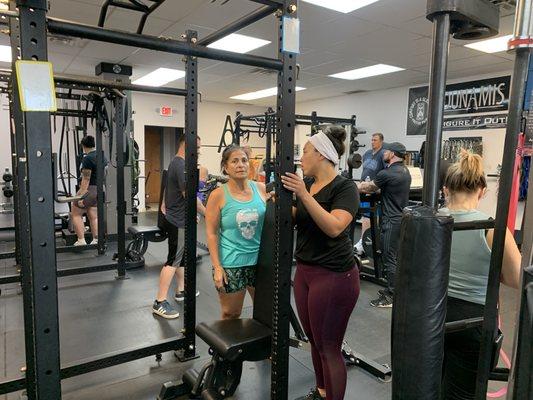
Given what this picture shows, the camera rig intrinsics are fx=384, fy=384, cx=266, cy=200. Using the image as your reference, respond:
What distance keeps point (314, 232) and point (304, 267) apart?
0.18 metres

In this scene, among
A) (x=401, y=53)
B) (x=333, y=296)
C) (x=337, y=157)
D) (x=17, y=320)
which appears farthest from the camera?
(x=401, y=53)

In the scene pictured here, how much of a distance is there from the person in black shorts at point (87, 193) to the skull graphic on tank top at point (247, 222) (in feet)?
11.8

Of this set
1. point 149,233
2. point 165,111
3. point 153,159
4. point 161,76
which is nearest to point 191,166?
point 149,233

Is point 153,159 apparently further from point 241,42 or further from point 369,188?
point 369,188

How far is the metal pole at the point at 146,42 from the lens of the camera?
42.1 inches

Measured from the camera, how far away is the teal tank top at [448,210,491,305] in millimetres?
1366

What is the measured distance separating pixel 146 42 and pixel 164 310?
2.57 m

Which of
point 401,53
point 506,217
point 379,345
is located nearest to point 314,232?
point 506,217

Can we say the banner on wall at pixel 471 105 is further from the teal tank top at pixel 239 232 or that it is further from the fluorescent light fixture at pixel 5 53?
the fluorescent light fixture at pixel 5 53

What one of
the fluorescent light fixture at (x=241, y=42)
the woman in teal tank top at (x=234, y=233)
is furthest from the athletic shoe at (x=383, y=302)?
the fluorescent light fixture at (x=241, y=42)

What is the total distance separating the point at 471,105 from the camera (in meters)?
6.63

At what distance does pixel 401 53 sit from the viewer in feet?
17.3

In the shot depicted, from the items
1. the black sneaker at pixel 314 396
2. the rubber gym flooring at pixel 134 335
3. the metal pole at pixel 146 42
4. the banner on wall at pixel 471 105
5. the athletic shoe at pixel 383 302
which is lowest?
the rubber gym flooring at pixel 134 335

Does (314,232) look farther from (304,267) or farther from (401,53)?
(401,53)
